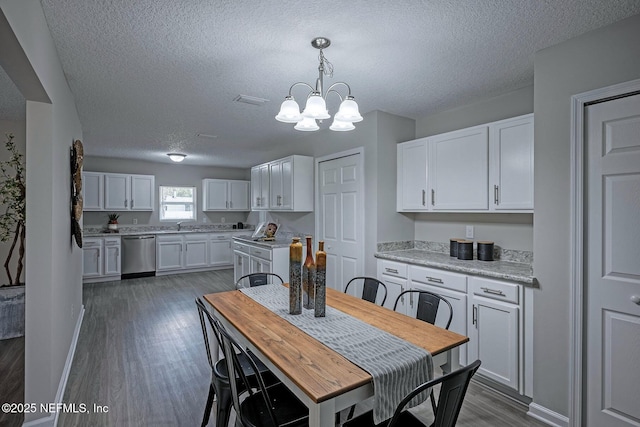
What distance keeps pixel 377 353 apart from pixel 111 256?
638 centimetres

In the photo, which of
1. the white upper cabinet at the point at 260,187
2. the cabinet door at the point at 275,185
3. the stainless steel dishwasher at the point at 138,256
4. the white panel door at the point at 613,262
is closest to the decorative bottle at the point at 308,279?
the white panel door at the point at 613,262

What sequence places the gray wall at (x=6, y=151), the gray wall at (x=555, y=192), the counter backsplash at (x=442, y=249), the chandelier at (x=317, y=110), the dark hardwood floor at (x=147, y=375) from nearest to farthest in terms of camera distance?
1. the chandelier at (x=317, y=110)
2. the gray wall at (x=555, y=192)
3. the dark hardwood floor at (x=147, y=375)
4. the counter backsplash at (x=442, y=249)
5. the gray wall at (x=6, y=151)

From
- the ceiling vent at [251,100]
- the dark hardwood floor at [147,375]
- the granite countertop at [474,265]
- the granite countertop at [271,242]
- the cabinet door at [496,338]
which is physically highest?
the ceiling vent at [251,100]

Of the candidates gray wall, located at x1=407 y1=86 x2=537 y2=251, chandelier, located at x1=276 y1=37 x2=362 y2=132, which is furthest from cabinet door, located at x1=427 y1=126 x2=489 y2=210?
chandelier, located at x1=276 y1=37 x2=362 y2=132

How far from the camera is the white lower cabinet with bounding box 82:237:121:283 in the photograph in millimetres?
5973

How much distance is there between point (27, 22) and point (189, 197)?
6.54m

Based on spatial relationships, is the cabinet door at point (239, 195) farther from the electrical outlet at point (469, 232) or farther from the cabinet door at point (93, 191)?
the electrical outlet at point (469, 232)

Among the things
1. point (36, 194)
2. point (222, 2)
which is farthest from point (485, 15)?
point (36, 194)

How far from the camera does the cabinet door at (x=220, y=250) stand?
7.35 m

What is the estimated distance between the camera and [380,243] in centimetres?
358

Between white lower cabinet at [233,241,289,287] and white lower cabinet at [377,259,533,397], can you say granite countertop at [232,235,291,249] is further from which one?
white lower cabinet at [377,259,533,397]

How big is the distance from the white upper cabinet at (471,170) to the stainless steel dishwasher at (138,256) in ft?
17.4

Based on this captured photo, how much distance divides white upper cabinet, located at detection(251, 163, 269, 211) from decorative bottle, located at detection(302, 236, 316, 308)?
3.61 m

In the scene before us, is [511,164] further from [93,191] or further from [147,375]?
[93,191]
